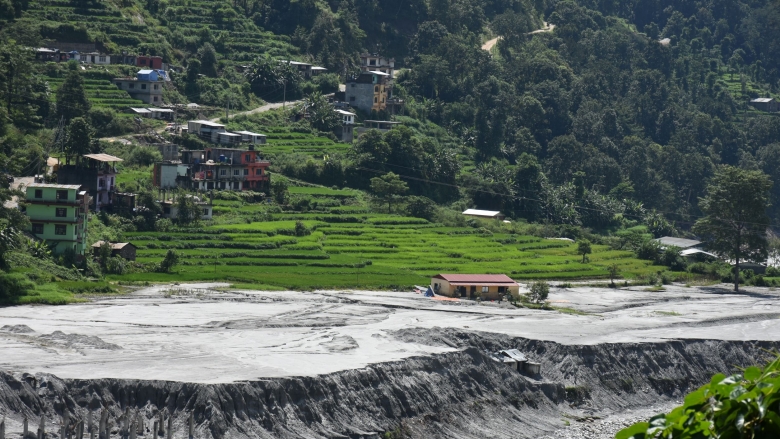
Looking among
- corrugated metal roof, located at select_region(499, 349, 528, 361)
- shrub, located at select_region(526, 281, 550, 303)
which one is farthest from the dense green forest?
corrugated metal roof, located at select_region(499, 349, 528, 361)

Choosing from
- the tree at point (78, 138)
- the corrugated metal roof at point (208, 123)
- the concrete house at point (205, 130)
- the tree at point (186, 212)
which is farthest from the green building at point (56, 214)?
the corrugated metal roof at point (208, 123)

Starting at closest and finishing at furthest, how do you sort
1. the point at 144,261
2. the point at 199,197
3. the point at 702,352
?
the point at 702,352 → the point at 144,261 → the point at 199,197

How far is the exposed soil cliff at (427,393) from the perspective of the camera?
33.1m

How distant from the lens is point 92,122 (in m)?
87.6

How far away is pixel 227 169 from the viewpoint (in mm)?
84750

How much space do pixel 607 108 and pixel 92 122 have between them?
204 ft

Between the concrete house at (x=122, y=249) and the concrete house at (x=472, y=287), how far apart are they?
17.3 metres

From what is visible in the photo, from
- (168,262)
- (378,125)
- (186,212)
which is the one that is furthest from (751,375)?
(378,125)

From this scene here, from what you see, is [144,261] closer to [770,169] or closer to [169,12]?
[169,12]

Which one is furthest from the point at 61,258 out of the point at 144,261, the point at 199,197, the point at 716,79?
the point at 716,79

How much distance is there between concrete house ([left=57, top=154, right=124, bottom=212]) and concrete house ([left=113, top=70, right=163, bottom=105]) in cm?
2463

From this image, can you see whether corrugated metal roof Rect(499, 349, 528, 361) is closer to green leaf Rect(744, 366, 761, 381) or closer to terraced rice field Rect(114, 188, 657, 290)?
terraced rice field Rect(114, 188, 657, 290)

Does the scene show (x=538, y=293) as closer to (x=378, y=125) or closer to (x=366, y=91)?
(x=378, y=125)

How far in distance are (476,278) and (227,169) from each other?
25.5 metres
